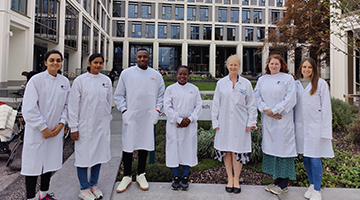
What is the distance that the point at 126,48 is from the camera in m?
39.1

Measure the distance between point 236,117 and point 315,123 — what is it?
44.8 inches

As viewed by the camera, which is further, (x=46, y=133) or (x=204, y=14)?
(x=204, y=14)

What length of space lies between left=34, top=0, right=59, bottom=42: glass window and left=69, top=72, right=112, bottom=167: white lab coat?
57.6ft

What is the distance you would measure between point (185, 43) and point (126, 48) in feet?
36.4

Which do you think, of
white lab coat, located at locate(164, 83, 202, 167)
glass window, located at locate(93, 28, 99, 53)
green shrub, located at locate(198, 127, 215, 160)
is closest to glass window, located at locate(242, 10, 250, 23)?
glass window, located at locate(93, 28, 99, 53)

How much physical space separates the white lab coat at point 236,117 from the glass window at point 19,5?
1630 centimetres

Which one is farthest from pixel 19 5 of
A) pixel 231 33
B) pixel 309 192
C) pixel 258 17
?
pixel 258 17

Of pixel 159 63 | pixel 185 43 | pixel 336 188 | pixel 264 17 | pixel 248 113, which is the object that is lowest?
pixel 336 188

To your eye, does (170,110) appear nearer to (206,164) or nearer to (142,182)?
(142,182)

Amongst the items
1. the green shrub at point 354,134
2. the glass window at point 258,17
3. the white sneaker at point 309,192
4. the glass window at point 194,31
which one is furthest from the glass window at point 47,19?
the glass window at point 258,17

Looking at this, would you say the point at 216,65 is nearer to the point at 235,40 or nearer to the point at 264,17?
the point at 235,40

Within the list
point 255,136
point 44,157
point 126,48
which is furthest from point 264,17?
point 44,157

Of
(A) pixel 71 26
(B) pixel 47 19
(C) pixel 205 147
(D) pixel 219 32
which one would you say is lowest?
(C) pixel 205 147

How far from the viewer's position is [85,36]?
27.5 meters
